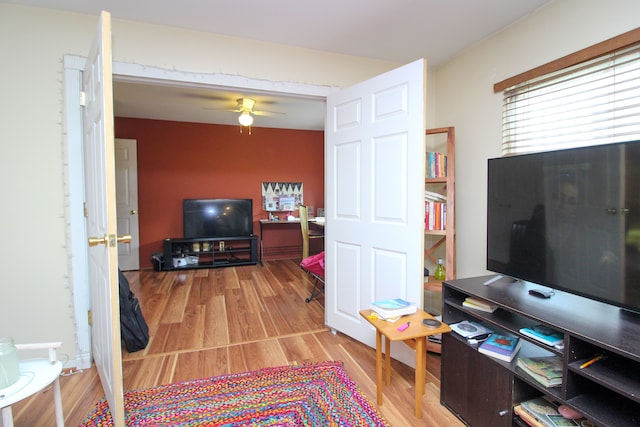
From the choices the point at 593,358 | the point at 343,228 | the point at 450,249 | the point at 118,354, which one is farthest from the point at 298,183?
the point at 593,358

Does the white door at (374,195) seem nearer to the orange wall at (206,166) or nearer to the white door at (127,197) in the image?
the orange wall at (206,166)

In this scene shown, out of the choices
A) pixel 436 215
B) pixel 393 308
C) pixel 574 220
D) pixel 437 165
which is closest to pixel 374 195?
pixel 436 215

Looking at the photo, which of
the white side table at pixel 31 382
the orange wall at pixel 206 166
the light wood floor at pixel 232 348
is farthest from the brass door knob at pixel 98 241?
the orange wall at pixel 206 166

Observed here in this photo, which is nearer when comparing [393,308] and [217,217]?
[393,308]

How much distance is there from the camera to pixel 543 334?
1.23 metres

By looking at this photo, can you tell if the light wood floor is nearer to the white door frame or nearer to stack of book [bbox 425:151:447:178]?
the white door frame

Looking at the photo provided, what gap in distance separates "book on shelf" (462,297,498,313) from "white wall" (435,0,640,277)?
2.74ft

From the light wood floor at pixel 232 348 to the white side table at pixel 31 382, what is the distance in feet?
1.52

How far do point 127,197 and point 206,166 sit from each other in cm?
125

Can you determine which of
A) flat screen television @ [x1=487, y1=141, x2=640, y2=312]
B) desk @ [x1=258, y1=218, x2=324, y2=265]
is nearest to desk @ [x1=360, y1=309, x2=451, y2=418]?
flat screen television @ [x1=487, y1=141, x2=640, y2=312]

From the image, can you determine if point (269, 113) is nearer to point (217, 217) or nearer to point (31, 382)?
point (217, 217)

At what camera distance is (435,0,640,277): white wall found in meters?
1.66

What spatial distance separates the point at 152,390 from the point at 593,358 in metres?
2.13

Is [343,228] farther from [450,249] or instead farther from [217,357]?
[217,357]
